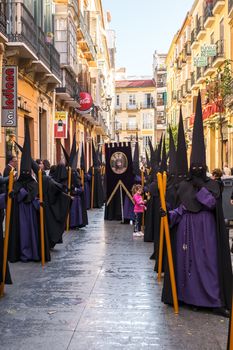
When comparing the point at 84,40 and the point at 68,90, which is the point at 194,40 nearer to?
the point at 84,40

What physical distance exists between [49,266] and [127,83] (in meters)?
74.5

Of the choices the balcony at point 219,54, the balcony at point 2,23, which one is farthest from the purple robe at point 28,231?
the balcony at point 219,54

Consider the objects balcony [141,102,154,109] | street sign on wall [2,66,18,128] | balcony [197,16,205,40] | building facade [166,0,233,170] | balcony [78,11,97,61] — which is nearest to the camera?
street sign on wall [2,66,18,128]

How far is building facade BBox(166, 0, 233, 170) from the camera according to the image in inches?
1142

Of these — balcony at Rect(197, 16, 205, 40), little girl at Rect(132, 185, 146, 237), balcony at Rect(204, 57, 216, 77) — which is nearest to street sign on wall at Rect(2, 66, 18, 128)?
little girl at Rect(132, 185, 146, 237)

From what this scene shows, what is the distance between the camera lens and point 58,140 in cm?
2653

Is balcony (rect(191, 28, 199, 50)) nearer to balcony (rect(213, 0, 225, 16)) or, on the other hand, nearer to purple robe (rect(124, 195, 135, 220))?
balcony (rect(213, 0, 225, 16))

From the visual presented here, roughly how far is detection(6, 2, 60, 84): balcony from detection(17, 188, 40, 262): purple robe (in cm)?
814

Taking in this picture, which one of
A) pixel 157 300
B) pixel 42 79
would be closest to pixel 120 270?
pixel 157 300

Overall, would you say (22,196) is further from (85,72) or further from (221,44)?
(85,72)

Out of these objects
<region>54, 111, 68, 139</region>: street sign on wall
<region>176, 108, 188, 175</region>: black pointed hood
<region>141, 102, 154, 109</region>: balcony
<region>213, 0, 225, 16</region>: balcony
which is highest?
<region>213, 0, 225, 16</region>: balcony

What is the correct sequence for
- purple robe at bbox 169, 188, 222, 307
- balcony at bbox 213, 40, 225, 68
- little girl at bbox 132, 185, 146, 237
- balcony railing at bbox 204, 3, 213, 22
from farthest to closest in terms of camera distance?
balcony railing at bbox 204, 3, 213, 22 → balcony at bbox 213, 40, 225, 68 → little girl at bbox 132, 185, 146, 237 → purple robe at bbox 169, 188, 222, 307

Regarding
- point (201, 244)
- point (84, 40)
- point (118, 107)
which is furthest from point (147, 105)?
point (201, 244)

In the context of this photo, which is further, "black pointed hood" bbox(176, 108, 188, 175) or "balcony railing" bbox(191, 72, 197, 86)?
"balcony railing" bbox(191, 72, 197, 86)
